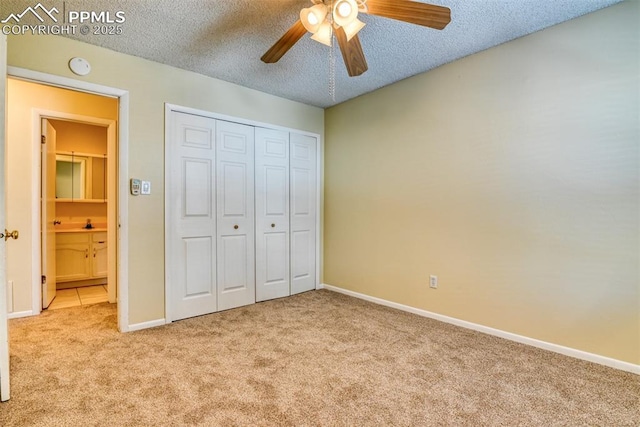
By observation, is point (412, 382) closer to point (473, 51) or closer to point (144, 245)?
point (144, 245)

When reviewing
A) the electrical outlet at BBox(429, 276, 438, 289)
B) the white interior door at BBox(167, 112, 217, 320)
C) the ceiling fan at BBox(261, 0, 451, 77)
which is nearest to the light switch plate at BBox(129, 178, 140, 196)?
the white interior door at BBox(167, 112, 217, 320)

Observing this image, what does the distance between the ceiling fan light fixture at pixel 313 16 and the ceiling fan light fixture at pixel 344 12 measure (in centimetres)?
9

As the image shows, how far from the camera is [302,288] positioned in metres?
3.96

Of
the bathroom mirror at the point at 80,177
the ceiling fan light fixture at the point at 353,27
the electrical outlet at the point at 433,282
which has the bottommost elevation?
the electrical outlet at the point at 433,282

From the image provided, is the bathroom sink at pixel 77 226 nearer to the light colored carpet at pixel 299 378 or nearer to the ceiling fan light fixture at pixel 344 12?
the light colored carpet at pixel 299 378

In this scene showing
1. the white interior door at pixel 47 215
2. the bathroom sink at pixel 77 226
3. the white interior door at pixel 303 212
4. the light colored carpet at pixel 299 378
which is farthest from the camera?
the bathroom sink at pixel 77 226

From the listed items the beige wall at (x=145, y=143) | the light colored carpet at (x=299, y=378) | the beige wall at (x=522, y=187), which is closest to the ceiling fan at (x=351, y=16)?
the beige wall at (x=522, y=187)

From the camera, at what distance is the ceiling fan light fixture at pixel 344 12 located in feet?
5.24

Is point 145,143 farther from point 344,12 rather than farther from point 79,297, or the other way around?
point 79,297

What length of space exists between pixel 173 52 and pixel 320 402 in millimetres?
2911

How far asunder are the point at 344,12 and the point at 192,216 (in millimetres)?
2286

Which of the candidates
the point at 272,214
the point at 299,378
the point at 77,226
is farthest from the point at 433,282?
the point at 77,226

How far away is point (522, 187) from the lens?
7.93 feet

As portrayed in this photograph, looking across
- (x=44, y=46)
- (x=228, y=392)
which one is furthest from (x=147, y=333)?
(x=44, y=46)
